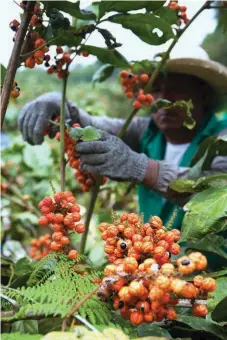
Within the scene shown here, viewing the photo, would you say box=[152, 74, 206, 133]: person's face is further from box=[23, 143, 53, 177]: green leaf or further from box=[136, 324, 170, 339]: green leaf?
box=[136, 324, 170, 339]: green leaf

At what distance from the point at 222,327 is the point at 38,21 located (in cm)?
86

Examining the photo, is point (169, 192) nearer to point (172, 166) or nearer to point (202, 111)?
point (172, 166)

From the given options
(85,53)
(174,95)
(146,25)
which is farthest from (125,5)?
(174,95)

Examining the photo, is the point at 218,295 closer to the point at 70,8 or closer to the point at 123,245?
the point at 123,245

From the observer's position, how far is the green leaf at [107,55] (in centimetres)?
157

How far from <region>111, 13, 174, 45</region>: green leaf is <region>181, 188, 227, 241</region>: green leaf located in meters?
0.53

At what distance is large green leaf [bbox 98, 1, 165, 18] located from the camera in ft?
4.37

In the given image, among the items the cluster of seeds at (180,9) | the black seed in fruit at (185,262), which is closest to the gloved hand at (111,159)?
the cluster of seeds at (180,9)

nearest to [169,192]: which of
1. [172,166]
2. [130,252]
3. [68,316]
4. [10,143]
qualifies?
[172,166]

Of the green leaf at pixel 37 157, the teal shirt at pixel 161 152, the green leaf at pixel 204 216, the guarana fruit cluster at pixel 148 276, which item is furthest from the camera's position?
the green leaf at pixel 37 157

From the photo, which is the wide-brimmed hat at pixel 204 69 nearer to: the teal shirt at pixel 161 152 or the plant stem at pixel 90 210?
the teal shirt at pixel 161 152

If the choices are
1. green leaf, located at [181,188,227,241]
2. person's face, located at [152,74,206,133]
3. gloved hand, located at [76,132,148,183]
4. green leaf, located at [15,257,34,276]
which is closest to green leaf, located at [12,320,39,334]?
green leaf, located at [181,188,227,241]

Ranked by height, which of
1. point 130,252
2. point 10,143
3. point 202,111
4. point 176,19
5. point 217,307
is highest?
point 176,19

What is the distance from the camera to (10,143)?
3561mm
